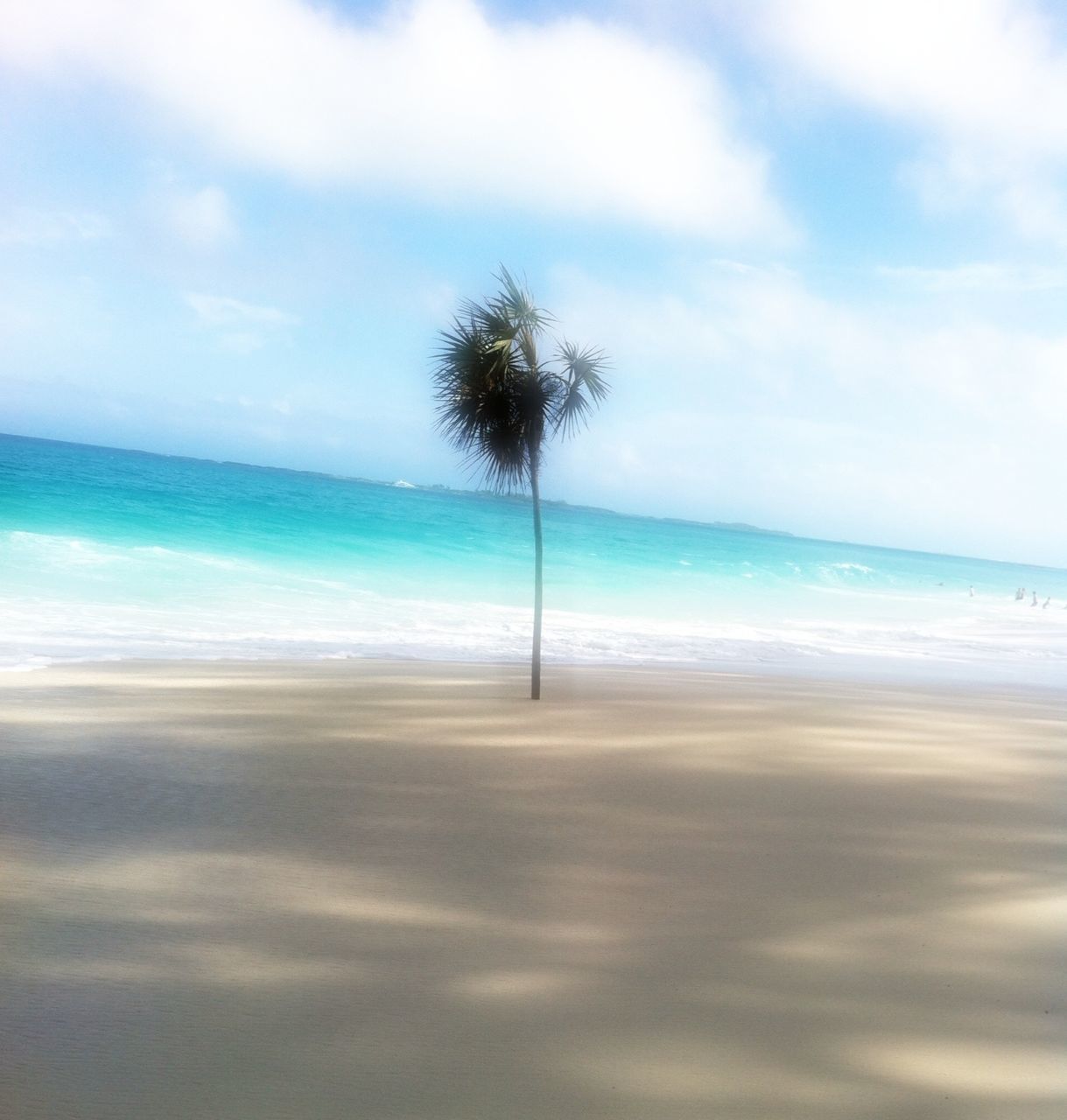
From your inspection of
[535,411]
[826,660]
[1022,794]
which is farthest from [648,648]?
[1022,794]

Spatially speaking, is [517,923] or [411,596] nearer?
[517,923]

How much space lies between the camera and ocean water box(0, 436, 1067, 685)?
12.5m

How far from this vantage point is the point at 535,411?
7801 millimetres

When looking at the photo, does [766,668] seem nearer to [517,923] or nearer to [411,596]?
[517,923]

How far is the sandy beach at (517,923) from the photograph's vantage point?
2506 millimetres

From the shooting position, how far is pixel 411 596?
69.4 ft

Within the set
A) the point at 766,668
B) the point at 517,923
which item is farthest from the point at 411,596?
the point at 517,923

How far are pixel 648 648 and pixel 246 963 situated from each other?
35.9ft

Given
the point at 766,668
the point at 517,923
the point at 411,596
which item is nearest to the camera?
the point at 517,923

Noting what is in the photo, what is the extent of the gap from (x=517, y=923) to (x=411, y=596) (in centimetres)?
1787

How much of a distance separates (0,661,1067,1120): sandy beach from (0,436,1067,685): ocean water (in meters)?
4.04

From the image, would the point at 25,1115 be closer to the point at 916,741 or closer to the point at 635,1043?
the point at 635,1043

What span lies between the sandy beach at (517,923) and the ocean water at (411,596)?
404cm

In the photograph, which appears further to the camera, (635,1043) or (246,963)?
(246,963)
